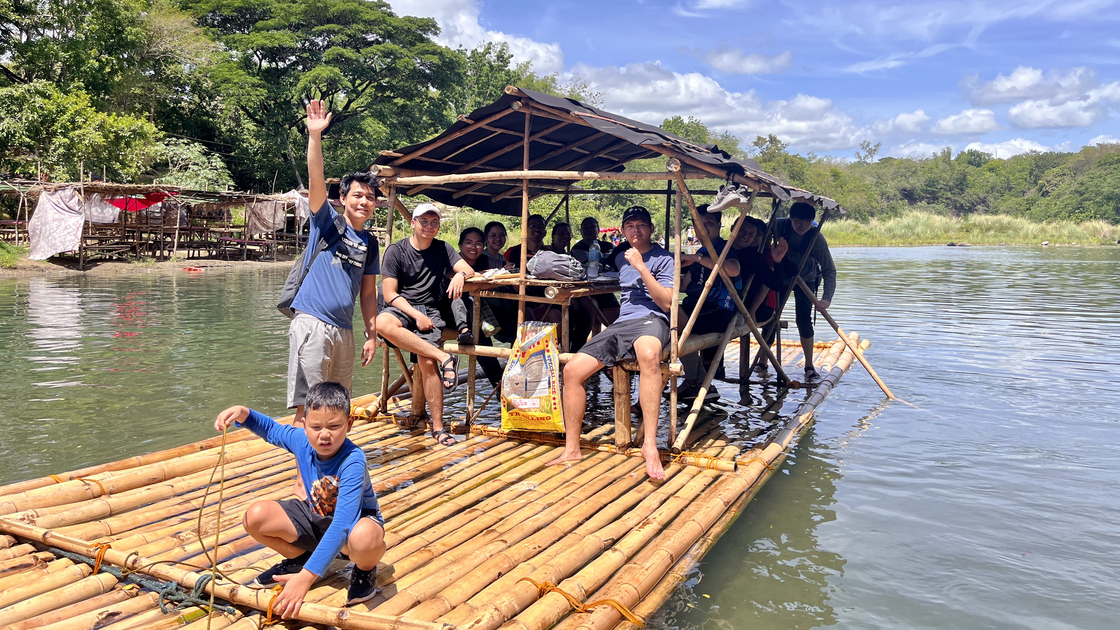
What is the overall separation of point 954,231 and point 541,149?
49517 millimetres

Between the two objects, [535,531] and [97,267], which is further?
[97,267]

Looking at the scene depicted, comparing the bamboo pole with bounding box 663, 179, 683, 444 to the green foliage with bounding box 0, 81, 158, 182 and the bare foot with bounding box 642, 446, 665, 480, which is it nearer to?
the bare foot with bounding box 642, 446, 665, 480

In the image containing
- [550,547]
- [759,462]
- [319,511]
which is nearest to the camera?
[319,511]

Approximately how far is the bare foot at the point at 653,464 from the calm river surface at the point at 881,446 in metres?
0.59

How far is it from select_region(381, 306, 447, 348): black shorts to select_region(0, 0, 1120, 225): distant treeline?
2032 centimetres

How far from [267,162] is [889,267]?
27.2m

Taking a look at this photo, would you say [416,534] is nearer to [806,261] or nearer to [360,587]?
[360,587]

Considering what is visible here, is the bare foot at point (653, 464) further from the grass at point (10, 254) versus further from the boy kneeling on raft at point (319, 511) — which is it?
the grass at point (10, 254)

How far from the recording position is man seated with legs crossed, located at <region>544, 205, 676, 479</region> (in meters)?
5.24

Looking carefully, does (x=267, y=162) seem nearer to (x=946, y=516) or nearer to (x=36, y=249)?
(x=36, y=249)

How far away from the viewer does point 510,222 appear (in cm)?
3256

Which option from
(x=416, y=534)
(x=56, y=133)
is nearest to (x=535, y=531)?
(x=416, y=534)

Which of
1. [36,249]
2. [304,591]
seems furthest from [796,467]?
[36,249]

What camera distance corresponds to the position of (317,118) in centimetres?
403
